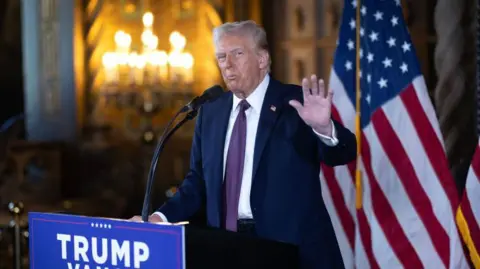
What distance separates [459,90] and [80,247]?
2.99 metres

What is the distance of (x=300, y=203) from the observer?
7.38ft

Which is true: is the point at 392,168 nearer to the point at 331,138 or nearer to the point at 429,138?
the point at 429,138

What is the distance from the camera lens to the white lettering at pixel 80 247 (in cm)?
178

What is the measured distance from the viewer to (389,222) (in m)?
3.49

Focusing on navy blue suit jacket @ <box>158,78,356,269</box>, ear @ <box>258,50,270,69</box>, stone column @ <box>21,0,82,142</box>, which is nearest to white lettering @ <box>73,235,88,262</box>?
navy blue suit jacket @ <box>158,78,356,269</box>

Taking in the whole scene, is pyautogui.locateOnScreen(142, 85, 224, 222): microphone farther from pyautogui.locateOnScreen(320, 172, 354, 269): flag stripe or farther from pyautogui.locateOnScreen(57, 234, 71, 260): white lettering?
pyautogui.locateOnScreen(320, 172, 354, 269): flag stripe

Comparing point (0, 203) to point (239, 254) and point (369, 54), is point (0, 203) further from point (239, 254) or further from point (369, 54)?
point (239, 254)

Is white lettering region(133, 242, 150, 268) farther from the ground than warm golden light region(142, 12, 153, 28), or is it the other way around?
warm golden light region(142, 12, 153, 28)

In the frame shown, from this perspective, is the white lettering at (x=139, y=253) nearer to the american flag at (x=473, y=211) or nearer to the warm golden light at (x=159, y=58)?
the american flag at (x=473, y=211)

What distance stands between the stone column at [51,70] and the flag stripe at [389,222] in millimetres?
3997

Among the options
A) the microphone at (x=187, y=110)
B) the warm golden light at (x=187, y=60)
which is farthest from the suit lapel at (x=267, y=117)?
the warm golden light at (x=187, y=60)

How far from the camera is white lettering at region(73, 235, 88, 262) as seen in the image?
5.83 ft

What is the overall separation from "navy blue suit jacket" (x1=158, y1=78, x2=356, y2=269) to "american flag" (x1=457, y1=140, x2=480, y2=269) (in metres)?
1.08

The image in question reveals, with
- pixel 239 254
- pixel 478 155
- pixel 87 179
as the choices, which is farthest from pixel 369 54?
pixel 87 179
